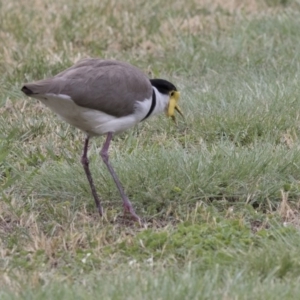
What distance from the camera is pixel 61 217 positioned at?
5.08m

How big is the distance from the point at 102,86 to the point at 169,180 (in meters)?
0.75

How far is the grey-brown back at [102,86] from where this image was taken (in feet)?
15.9

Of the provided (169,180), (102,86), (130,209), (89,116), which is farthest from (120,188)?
(102,86)

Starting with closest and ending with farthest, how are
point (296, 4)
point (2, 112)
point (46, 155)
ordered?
point (46, 155)
point (2, 112)
point (296, 4)

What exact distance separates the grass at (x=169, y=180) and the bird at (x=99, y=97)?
0.30 metres

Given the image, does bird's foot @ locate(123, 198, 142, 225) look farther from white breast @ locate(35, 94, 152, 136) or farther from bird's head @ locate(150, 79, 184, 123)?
bird's head @ locate(150, 79, 184, 123)

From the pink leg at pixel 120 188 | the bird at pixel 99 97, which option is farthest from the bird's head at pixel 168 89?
the pink leg at pixel 120 188

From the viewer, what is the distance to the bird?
4.84 m

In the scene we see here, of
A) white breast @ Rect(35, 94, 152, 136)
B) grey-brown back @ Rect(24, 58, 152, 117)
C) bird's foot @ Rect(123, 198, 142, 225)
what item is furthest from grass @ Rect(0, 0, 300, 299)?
grey-brown back @ Rect(24, 58, 152, 117)

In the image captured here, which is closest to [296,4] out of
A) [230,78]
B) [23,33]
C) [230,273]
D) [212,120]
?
[230,78]

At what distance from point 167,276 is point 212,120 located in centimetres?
246

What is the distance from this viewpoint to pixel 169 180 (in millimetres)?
5305

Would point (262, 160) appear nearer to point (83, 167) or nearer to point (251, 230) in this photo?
point (251, 230)

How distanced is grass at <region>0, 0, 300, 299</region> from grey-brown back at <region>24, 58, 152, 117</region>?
1.75 feet
